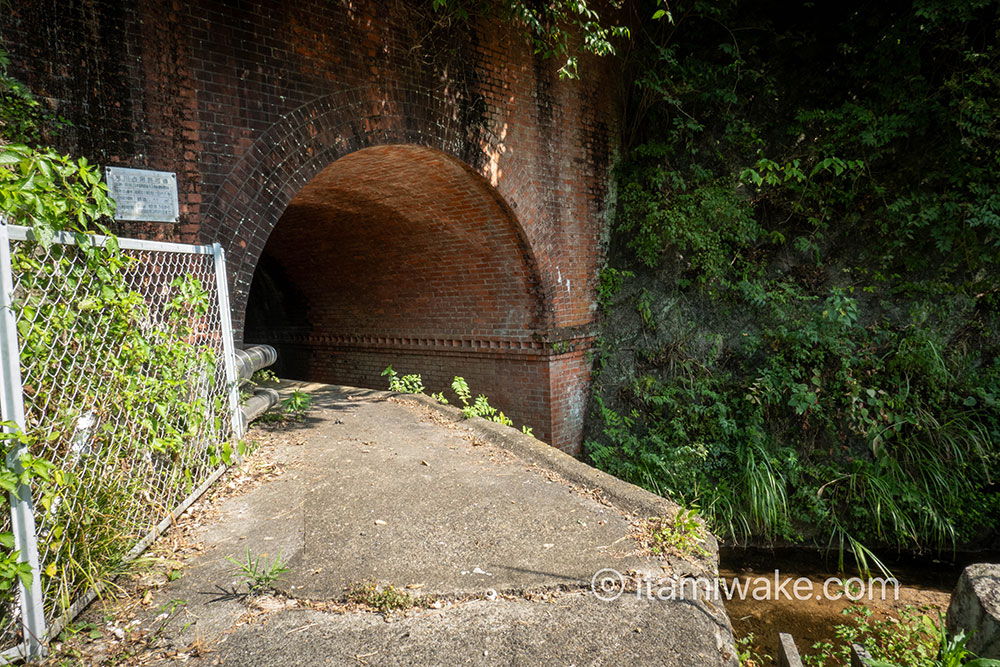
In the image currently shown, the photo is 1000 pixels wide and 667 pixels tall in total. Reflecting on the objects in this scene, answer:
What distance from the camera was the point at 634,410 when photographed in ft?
24.7

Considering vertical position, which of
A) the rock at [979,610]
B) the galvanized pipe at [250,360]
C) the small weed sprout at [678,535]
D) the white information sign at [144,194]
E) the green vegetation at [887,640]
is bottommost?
the green vegetation at [887,640]

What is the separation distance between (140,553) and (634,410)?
6.08 metres

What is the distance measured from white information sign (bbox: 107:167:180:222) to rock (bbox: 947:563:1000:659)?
216 inches

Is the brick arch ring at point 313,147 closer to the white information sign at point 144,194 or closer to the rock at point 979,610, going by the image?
the white information sign at point 144,194

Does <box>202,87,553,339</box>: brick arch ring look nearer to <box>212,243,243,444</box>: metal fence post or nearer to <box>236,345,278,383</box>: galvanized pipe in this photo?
<box>236,345,278,383</box>: galvanized pipe

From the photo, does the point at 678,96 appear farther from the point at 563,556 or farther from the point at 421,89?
the point at 563,556

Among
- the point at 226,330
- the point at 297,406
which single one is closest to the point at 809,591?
the point at 297,406

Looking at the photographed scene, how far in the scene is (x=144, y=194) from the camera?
3953 mm

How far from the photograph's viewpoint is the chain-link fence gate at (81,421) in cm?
189

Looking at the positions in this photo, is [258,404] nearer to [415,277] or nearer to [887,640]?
[415,277]

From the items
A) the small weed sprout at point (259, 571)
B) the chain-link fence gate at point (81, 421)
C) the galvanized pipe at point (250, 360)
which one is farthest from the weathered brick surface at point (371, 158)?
the small weed sprout at point (259, 571)

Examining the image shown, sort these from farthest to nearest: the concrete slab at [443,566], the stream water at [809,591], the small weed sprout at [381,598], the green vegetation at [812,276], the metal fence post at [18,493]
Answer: the green vegetation at [812,276], the stream water at [809,591], the small weed sprout at [381,598], the concrete slab at [443,566], the metal fence post at [18,493]

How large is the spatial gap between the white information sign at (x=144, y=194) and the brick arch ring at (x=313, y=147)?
0.98 ft

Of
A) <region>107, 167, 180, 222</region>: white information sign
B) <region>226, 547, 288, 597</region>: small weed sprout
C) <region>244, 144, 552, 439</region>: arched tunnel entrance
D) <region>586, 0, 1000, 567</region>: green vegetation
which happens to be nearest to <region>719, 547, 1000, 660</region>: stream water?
<region>586, 0, 1000, 567</region>: green vegetation
